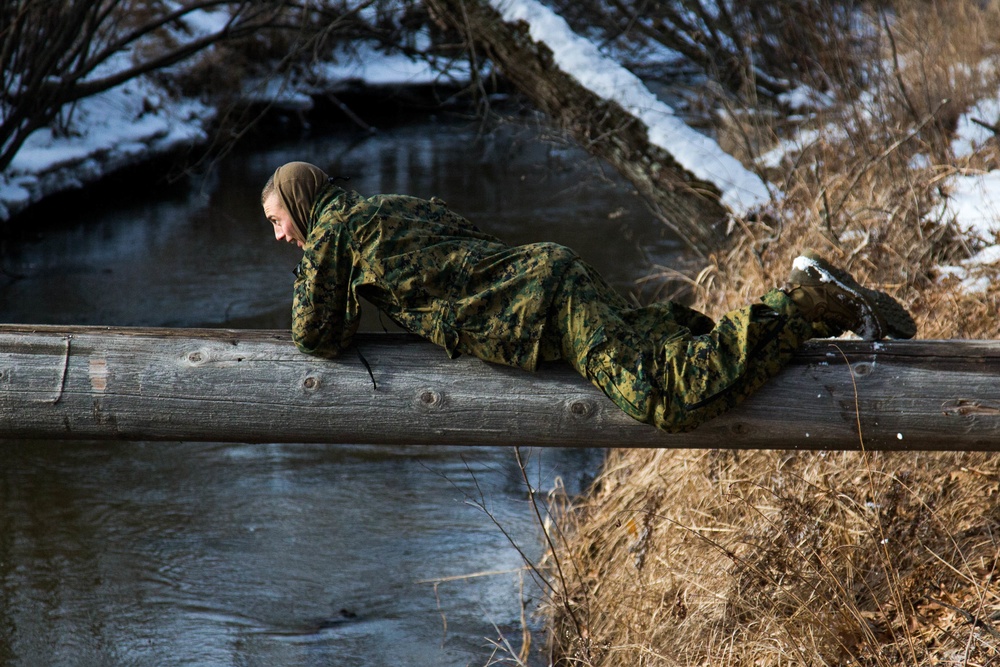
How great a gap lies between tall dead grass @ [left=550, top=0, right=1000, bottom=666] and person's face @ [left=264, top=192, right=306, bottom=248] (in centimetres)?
154

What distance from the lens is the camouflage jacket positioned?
9.54ft

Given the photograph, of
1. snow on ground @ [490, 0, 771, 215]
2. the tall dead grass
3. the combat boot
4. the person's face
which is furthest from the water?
snow on ground @ [490, 0, 771, 215]

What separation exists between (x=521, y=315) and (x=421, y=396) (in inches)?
15.3

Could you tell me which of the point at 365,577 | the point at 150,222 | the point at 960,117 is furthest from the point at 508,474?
the point at 150,222

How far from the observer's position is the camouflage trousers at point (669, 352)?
111 inches

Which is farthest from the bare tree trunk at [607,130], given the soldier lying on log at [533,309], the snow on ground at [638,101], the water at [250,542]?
the soldier lying on log at [533,309]

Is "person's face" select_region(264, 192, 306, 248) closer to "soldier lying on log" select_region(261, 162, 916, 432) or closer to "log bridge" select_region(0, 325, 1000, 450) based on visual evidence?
"soldier lying on log" select_region(261, 162, 916, 432)

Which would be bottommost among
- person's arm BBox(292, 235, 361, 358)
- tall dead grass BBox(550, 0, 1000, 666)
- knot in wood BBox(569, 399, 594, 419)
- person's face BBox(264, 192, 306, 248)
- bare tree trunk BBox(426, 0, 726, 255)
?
tall dead grass BBox(550, 0, 1000, 666)

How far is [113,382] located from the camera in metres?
2.96

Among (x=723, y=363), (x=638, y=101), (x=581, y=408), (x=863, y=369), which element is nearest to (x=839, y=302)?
(x=863, y=369)

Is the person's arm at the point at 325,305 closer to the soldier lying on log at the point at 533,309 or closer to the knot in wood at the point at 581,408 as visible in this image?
the soldier lying on log at the point at 533,309

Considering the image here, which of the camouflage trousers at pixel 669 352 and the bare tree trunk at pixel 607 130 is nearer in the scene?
the camouflage trousers at pixel 669 352

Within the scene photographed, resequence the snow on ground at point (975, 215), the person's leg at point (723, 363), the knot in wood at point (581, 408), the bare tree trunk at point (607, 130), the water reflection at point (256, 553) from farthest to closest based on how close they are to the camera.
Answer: the bare tree trunk at point (607, 130) < the snow on ground at point (975, 215) < the water reflection at point (256, 553) < the knot in wood at point (581, 408) < the person's leg at point (723, 363)

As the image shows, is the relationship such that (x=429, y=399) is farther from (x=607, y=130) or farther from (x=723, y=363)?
(x=607, y=130)
